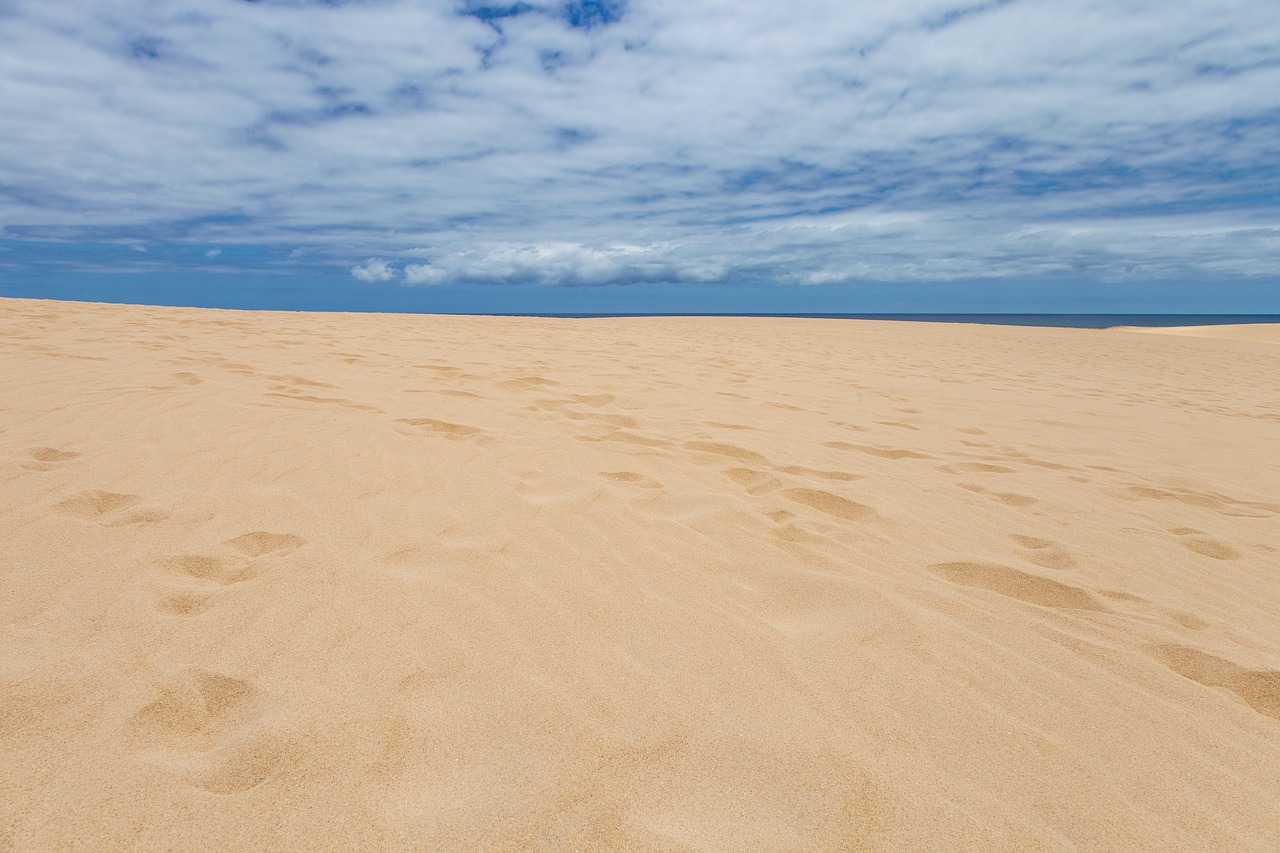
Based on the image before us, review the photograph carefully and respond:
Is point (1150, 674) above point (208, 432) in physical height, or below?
below

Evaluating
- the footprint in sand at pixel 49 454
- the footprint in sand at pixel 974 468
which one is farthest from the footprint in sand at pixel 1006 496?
the footprint in sand at pixel 49 454

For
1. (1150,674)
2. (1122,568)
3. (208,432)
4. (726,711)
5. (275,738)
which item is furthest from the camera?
(208,432)

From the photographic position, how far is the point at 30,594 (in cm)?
164

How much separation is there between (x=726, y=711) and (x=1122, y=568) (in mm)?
1770

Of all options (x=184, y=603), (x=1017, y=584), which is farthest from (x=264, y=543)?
(x=1017, y=584)

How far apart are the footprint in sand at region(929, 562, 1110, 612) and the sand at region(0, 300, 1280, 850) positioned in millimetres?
14

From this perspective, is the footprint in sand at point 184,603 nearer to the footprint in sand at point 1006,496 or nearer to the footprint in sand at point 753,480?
the footprint in sand at point 753,480

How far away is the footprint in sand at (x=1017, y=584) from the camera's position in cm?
200

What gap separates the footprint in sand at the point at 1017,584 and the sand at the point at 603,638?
1 centimetres

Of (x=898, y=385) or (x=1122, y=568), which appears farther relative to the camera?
(x=898, y=385)

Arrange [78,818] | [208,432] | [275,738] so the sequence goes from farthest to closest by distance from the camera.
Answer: [208,432] → [275,738] → [78,818]

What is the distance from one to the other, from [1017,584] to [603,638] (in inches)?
56.1

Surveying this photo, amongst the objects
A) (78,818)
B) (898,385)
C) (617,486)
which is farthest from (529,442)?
(898,385)

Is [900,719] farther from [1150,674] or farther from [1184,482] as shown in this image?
A: [1184,482]
